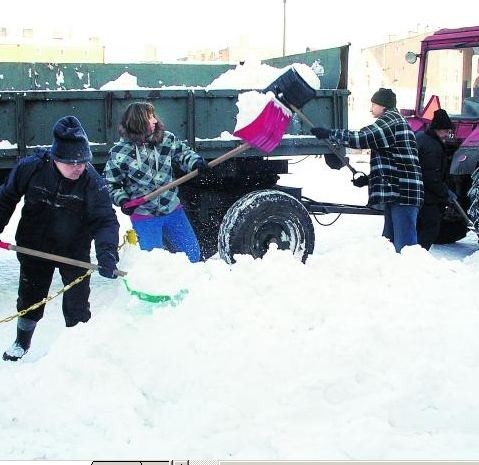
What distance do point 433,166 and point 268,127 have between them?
75.5 inches

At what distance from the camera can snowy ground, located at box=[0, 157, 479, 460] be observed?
118 inches

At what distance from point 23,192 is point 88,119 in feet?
4.00

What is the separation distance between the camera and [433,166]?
6.26 metres

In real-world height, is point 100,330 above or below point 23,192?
below

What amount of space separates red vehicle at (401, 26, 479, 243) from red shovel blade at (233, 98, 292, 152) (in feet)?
7.84

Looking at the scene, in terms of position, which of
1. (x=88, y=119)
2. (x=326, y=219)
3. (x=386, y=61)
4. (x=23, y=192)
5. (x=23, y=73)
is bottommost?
(x=326, y=219)

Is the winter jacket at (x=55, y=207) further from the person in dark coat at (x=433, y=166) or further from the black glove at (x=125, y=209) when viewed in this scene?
the person in dark coat at (x=433, y=166)

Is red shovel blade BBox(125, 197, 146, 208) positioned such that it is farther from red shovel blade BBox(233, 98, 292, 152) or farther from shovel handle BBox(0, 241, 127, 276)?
red shovel blade BBox(233, 98, 292, 152)

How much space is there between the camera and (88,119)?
17.1 feet

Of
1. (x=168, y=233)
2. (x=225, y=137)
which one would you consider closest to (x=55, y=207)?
(x=168, y=233)

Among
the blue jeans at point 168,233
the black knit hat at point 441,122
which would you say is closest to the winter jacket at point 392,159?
the black knit hat at point 441,122

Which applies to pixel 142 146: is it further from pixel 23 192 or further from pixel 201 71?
pixel 201 71

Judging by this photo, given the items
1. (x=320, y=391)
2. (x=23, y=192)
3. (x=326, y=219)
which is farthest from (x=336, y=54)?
(x=326, y=219)

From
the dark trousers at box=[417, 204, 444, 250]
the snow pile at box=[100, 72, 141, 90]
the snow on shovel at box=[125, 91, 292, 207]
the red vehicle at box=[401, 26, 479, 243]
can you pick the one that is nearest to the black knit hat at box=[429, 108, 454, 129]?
the red vehicle at box=[401, 26, 479, 243]
